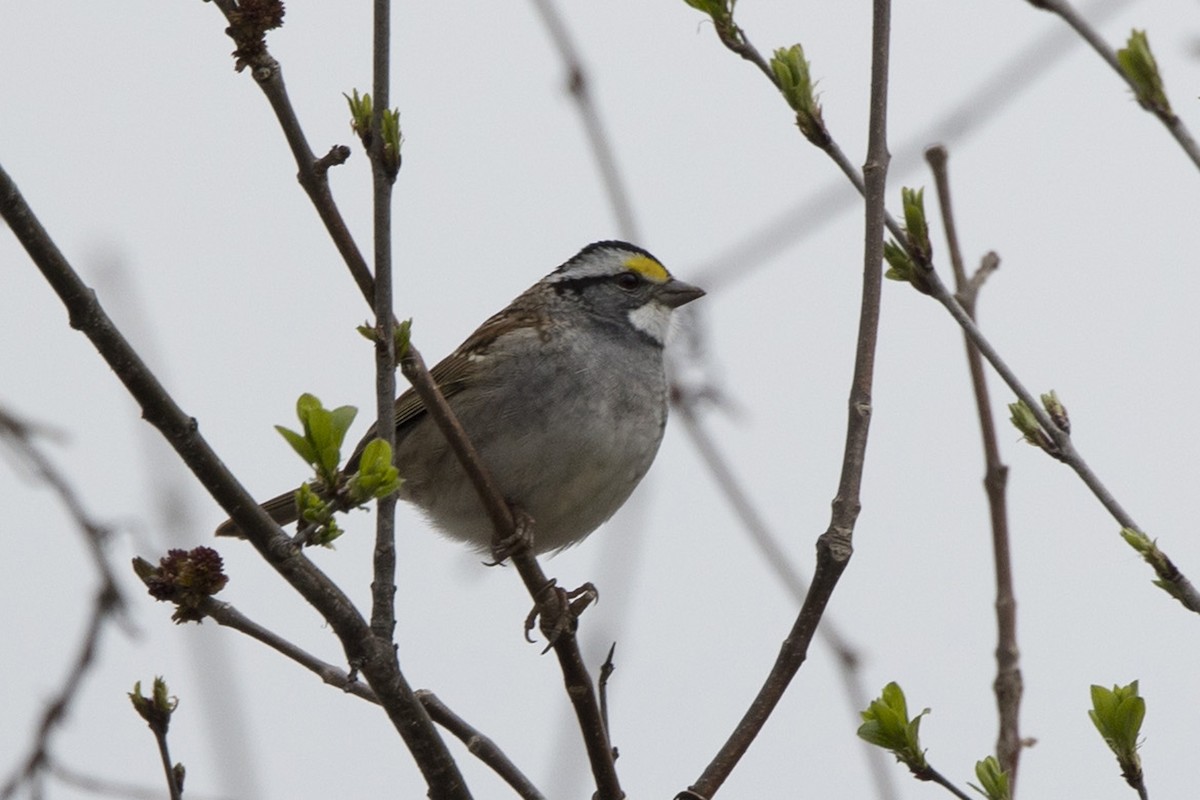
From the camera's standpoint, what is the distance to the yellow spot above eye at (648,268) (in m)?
6.19

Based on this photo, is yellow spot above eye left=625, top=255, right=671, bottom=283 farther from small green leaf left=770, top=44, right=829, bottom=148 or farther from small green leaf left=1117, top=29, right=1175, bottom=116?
small green leaf left=1117, top=29, right=1175, bottom=116

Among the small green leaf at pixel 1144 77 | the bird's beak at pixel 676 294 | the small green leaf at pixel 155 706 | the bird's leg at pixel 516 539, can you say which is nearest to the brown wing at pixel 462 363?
the bird's beak at pixel 676 294

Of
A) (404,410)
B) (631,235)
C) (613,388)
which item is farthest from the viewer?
(404,410)

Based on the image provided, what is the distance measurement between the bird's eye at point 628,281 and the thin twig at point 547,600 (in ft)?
8.54

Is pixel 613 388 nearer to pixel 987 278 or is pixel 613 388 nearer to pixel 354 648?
pixel 987 278

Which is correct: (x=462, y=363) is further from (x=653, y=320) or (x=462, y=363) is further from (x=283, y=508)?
(x=283, y=508)

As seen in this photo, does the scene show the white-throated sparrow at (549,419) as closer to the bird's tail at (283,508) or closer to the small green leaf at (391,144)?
the bird's tail at (283,508)

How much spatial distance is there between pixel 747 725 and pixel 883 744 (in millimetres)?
286

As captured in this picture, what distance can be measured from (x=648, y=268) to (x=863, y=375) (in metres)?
3.28

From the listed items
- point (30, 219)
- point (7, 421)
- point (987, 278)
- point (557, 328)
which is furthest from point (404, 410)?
point (30, 219)

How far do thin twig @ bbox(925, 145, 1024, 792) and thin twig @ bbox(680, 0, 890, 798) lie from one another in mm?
637

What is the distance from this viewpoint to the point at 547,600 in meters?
3.67

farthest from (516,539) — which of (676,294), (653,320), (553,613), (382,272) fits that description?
(676,294)

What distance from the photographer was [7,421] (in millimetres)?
4684
